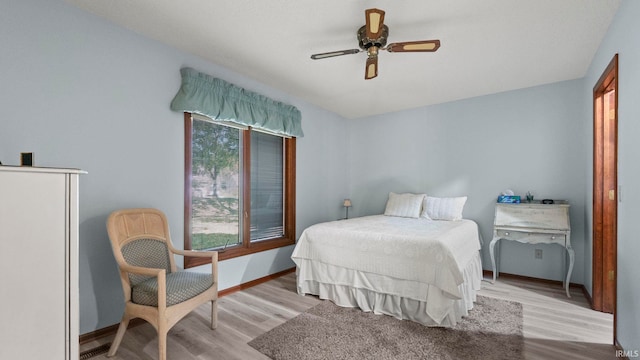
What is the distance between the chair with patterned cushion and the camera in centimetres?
188

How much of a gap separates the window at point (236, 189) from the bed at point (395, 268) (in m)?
0.86

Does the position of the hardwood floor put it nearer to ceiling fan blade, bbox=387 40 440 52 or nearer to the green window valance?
the green window valance

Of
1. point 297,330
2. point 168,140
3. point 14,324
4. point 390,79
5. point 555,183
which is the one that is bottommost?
point 297,330

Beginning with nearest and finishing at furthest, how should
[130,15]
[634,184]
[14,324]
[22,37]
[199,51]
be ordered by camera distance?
[14,324]
[634,184]
[22,37]
[130,15]
[199,51]

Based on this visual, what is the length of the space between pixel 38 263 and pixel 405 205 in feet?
Result: 12.6

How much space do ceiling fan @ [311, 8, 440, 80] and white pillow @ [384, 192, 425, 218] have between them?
7.29 feet

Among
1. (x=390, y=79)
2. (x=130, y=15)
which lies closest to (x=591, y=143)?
(x=390, y=79)

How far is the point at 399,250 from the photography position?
2578 millimetres

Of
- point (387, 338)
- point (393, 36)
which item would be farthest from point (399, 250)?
point (393, 36)

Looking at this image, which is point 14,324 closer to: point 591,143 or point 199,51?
point 199,51

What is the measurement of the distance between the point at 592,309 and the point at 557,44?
2563mm

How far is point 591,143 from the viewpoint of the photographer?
300cm

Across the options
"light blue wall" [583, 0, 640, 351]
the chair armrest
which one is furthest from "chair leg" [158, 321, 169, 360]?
"light blue wall" [583, 0, 640, 351]

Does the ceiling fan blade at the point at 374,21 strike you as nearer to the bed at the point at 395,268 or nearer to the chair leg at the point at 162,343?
the bed at the point at 395,268
